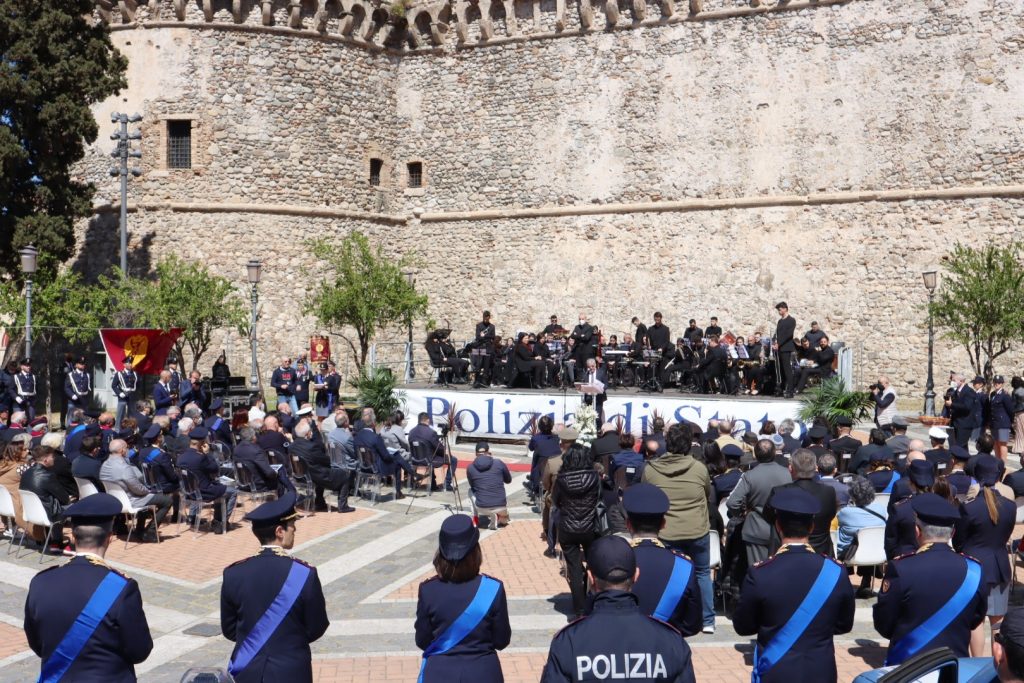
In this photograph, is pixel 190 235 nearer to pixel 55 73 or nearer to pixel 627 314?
pixel 55 73

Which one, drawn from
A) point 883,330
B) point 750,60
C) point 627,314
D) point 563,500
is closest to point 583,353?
point 627,314

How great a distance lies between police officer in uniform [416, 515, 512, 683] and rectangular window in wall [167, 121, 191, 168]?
23.5m

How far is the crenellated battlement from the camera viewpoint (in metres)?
24.3

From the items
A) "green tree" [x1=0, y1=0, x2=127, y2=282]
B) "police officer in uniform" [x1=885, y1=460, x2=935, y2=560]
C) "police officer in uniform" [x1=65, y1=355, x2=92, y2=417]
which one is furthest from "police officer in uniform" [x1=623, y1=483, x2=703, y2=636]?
"green tree" [x1=0, y1=0, x2=127, y2=282]

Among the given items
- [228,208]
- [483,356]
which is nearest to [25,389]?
[228,208]

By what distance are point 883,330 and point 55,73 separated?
20.6m

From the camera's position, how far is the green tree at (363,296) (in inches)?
923

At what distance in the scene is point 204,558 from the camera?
1013 centimetres

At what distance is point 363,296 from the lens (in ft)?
77.0

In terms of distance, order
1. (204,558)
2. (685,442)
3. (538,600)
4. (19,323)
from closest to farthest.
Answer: (685,442), (538,600), (204,558), (19,323)

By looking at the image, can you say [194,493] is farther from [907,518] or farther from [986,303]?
[986,303]

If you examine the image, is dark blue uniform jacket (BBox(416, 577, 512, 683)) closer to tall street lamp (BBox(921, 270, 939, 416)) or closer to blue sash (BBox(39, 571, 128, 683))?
blue sash (BBox(39, 571, 128, 683))

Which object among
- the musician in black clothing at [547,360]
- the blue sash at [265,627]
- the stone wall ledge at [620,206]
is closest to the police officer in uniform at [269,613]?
the blue sash at [265,627]

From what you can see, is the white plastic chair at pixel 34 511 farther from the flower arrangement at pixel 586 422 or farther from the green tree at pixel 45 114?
the green tree at pixel 45 114
